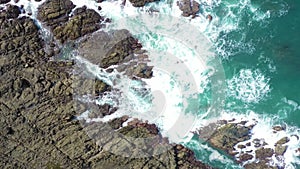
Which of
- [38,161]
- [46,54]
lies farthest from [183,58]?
[38,161]

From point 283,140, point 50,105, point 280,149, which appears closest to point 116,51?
point 50,105

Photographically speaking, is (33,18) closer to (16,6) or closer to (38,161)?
(16,6)

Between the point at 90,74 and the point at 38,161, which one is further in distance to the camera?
the point at 90,74

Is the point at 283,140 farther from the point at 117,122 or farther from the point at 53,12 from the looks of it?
the point at 53,12

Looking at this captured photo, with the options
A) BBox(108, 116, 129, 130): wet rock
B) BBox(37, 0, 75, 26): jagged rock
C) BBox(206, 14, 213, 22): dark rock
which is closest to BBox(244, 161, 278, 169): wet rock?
BBox(108, 116, 129, 130): wet rock

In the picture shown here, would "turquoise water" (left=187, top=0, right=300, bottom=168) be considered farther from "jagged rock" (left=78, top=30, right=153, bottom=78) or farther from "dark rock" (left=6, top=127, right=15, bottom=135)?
"dark rock" (left=6, top=127, right=15, bottom=135)

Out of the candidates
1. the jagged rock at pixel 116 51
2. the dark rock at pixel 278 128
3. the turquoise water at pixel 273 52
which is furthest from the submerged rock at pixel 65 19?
the dark rock at pixel 278 128
